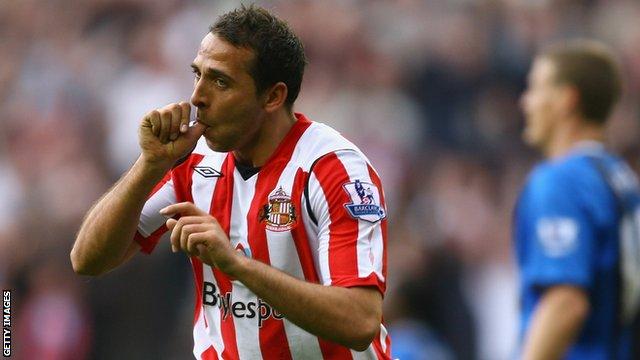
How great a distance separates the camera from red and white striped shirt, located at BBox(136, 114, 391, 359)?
183 inches

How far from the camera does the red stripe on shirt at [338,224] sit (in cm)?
457

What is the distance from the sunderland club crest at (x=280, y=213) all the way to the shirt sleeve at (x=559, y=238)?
1149 millimetres

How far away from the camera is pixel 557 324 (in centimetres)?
521

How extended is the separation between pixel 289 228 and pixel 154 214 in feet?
1.89

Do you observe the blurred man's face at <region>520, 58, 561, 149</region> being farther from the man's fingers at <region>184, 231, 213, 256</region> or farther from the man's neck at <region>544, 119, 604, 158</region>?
the man's fingers at <region>184, 231, 213, 256</region>

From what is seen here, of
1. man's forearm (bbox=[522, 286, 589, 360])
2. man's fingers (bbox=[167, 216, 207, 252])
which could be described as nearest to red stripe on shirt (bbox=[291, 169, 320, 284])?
man's fingers (bbox=[167, 216, 207, 252])

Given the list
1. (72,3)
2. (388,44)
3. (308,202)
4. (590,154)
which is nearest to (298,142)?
(308,202)

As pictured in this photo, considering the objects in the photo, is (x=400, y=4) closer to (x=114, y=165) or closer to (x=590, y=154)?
(x=114, y=165)

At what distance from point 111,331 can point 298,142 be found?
4853 millimetres

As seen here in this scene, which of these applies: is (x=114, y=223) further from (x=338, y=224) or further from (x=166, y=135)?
(x=338, y=224)

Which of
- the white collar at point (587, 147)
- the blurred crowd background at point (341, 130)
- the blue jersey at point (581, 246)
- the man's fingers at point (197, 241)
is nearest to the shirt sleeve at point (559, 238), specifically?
the blue jersey at point (581, 246)

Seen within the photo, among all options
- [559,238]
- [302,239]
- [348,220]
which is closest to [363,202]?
[348,220]

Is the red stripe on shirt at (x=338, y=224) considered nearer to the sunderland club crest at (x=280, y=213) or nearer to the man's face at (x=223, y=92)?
the sunderland club crest at (x=280, y=213)

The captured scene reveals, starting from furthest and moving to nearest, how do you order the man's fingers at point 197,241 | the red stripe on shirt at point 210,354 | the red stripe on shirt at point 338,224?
the red stripe on shirt at point 210,354 → the red stripe on shirt at point 338,224 → the man's fingers at point 197,241
